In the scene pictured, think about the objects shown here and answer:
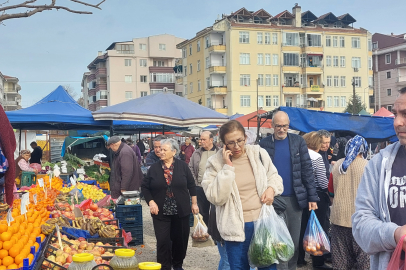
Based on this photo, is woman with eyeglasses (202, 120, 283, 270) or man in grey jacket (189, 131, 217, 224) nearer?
woman with eyeglasses (202, 120, 283, 270)

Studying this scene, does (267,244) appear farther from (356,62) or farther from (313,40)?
(356,62)

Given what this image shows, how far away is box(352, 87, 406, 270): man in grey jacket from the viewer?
1.97 metres

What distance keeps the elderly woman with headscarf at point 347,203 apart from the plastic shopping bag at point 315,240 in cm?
15

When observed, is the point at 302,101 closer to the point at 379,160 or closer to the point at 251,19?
the point at 251,19

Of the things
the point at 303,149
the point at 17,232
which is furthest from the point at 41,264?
the point at 303,149

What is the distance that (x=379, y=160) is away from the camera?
7.04ft

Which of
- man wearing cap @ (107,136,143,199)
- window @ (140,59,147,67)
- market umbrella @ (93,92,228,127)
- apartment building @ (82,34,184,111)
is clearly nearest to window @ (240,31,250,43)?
apartment building @ (82,34,184,111)

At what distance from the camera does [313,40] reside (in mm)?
57625

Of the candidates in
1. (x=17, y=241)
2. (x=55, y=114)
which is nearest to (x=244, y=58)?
(x=55, y=114)

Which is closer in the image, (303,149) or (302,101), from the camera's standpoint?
(303,149)

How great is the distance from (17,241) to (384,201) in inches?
139

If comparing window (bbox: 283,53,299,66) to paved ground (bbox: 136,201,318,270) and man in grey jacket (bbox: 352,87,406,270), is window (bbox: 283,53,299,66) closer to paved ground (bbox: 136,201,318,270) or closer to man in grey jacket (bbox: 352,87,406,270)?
paved ground (bbox: 136,201,318,270)

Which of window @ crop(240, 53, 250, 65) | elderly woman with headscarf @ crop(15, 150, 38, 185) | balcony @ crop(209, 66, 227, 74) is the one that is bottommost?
elderly woman with headscarf @ crop(15, 150, 38, 185)

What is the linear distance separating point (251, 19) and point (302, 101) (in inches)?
500
